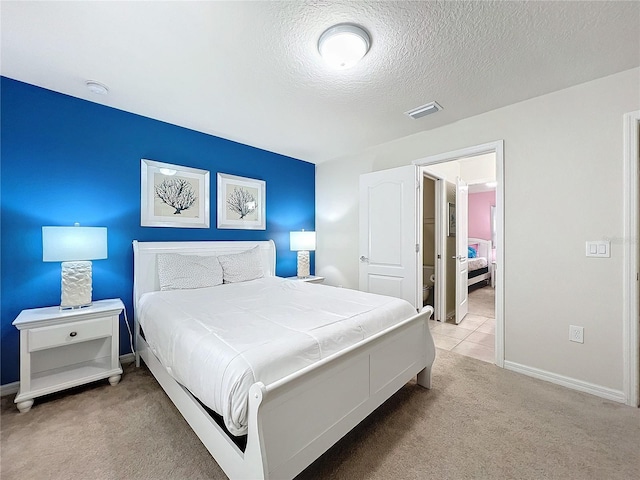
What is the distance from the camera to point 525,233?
8.16 ft

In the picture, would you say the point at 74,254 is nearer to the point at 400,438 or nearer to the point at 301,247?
the point at 301,247

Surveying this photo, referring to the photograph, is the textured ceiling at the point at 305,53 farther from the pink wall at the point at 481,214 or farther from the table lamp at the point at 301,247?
the pink wall at the point at 481,214

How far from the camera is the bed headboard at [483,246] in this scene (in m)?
7.23

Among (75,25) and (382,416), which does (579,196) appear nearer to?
(382,416)

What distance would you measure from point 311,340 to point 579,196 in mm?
2457

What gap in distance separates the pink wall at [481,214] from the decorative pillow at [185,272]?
720cm

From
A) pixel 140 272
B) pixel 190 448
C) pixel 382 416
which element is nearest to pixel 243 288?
pixel 140 272

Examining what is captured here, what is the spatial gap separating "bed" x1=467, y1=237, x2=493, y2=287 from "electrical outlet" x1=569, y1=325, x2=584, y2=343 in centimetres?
340

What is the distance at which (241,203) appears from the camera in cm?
362

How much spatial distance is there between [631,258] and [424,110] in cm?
199

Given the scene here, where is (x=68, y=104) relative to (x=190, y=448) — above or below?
above

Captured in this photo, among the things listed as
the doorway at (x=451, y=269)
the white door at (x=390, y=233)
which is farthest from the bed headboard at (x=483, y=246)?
the white door at (x=390, y=233)

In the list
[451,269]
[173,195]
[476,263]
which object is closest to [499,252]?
[451,269]

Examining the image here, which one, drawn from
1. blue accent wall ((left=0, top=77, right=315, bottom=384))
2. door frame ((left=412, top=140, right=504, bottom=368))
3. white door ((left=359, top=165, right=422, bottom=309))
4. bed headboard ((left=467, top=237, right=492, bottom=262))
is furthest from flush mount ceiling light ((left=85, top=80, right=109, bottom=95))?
bed headboard ((left=467, top=237, right=492, bottom=262))
